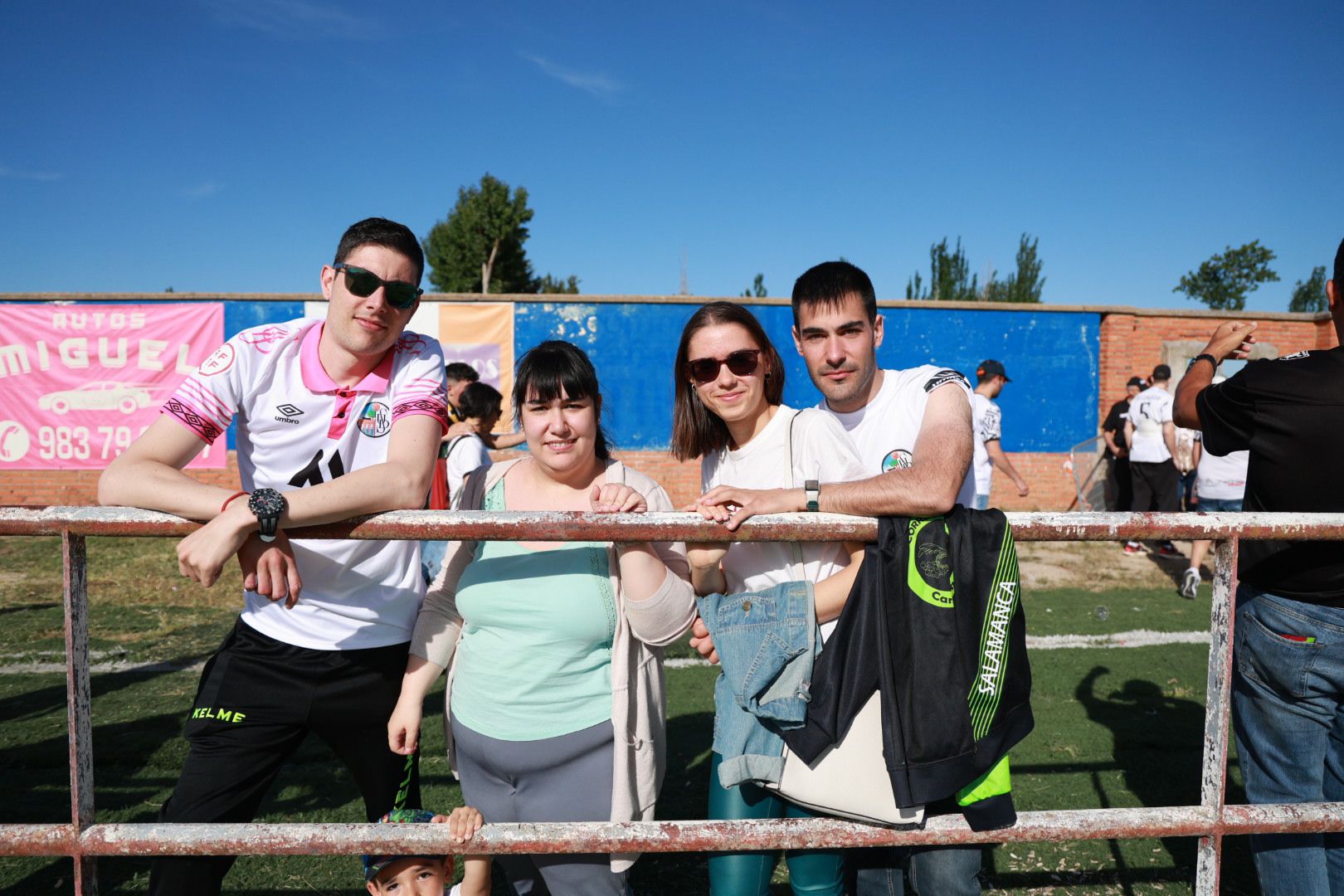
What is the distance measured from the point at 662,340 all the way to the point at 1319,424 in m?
10.6

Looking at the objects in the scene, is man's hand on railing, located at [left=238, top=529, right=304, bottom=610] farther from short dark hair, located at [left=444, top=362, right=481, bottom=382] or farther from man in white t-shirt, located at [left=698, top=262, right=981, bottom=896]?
short dark hair, located at [left=444, top=362, right=481, bottom=382]

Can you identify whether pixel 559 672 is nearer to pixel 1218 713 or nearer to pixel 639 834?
pixel 639 834

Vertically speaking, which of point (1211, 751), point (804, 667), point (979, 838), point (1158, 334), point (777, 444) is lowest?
point (979, 838)

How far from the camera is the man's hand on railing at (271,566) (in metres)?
1.71

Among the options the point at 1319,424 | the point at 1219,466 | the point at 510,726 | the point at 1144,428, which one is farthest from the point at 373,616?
the point at 1144,428

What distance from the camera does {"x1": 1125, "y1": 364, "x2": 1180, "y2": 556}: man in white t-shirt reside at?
31.1ft

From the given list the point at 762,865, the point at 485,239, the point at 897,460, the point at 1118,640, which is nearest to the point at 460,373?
the point at 897,460

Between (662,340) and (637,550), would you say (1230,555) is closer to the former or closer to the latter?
(637,550)

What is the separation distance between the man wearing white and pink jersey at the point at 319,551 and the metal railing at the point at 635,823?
0.34 meters

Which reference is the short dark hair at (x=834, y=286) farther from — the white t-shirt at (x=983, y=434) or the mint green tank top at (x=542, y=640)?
the white t-shirt at (x=983, y=434)

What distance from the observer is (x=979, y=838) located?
5.86 ft

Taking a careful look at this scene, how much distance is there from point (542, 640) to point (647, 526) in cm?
59

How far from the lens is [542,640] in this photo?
6.77 ft

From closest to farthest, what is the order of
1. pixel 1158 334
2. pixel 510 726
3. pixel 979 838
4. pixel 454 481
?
pixel 979 838, pixel 510 726, pixel 454 481, pixel 1158 334
